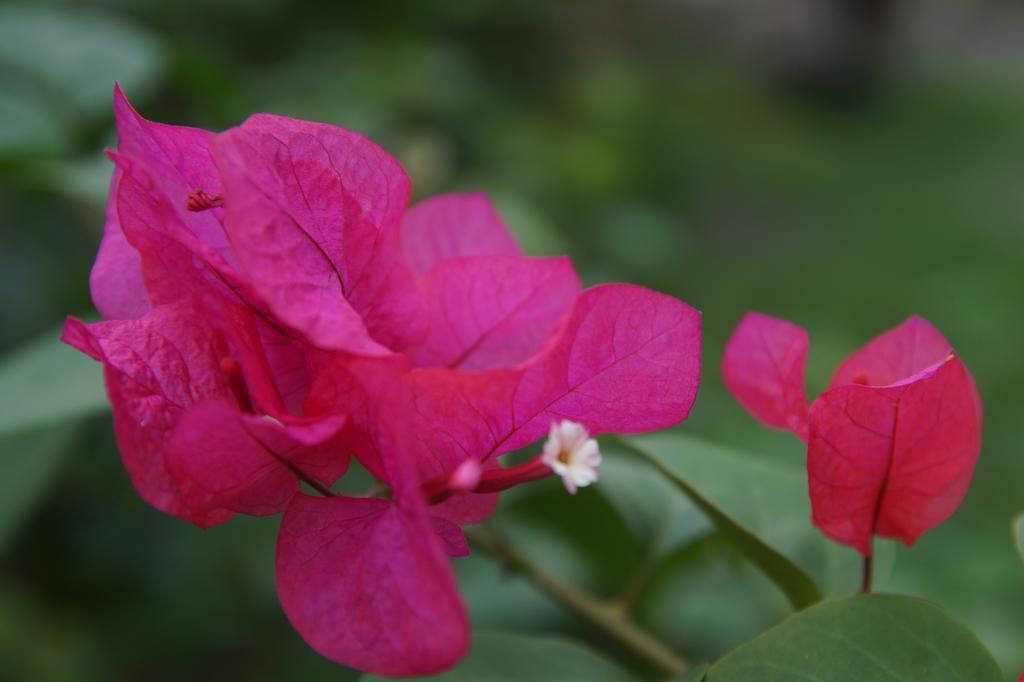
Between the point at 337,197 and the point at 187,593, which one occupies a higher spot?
the point at 337,197

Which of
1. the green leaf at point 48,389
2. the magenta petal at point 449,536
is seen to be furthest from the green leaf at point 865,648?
the green leaf at point 48,389

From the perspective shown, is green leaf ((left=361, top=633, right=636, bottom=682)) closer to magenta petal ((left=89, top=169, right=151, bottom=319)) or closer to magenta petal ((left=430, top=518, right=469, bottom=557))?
magenta petal ((left=430, top=518, right=469, bottom=557))

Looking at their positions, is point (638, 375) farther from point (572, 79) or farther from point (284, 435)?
point (572, 79)

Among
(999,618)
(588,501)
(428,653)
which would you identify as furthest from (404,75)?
(428,653)

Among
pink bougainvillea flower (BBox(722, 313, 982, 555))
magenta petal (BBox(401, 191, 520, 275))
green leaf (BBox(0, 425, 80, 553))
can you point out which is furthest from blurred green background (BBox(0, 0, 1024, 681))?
magenta petal (BBox(401, 191, 520, 275))

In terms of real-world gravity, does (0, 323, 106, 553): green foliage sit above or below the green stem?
above

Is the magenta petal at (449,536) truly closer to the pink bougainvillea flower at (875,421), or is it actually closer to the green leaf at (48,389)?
the pink bougainvillea flower at (875,421)
